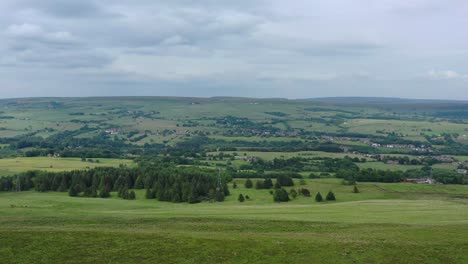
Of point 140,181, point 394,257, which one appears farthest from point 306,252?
point 140,181

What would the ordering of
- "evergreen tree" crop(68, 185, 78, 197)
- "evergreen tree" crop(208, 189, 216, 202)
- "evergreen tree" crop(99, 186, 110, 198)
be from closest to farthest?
1. "evergreen tree" crop(208, 189, 216, 202)
2. "evergreen tree" crop(68, 185, 78, 197)
3. "evergreen tree" crop(99, 186, 110, 198)

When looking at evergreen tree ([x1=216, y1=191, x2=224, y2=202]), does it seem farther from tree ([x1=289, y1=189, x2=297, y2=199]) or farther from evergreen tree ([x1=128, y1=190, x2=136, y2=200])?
evergreen tree ([x1=128, y1=190, x2=136, y2=200])

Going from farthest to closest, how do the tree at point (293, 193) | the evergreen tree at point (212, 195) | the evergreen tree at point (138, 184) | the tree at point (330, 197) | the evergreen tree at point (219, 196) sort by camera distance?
1. the evergreen tree at point (138, 184)
2. the tree at point (293, 193)
3. the evergreen tree at point (212, 195)
4. the evergreen tree at point (219, 196)
5. the tree at point (330, 197)

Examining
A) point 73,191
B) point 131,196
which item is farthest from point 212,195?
point 73,191

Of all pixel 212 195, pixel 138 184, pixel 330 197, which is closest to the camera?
pixel 330 197

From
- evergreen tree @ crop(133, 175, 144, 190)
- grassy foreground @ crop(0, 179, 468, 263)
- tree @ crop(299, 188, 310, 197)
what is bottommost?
evergreen tree @ crop(133, 175, 144, 190)

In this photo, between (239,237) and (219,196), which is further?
(219,196)

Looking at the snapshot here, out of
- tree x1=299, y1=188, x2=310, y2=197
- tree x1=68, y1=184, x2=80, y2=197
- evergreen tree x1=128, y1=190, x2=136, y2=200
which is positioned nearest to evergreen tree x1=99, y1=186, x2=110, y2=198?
tree x1=68, y1=184, x2=80, y2=197

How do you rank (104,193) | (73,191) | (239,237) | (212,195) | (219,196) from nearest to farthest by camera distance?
(239,237) < (219,196) < (212,195) < (104,193) < (73,191)

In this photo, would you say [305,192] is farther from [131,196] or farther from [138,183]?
[138,183]

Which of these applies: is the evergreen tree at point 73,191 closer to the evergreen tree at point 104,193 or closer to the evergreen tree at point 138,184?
the evergreen tree at point 104,193

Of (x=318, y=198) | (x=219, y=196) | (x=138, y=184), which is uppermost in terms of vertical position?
(x=318, y=198)

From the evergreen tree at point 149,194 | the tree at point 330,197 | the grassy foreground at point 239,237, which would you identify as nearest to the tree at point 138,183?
→ the evergreen tree at point 149,194

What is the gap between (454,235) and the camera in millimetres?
35906
